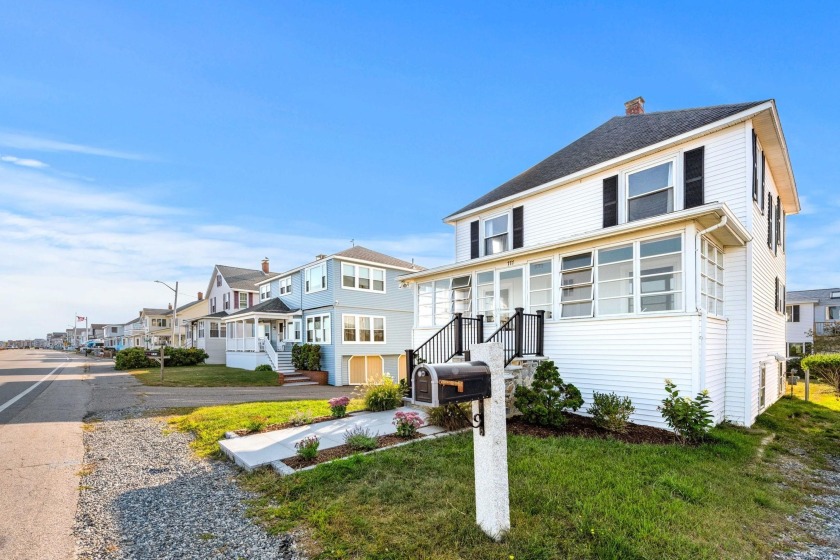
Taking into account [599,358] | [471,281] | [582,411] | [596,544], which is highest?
[471,281]

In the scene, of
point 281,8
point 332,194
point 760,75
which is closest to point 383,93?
point 281,8

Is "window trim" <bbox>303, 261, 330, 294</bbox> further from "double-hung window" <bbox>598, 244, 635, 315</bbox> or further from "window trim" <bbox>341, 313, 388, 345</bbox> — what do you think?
"double-hung window" <bbox>598, 244, 635, 315</bbox>

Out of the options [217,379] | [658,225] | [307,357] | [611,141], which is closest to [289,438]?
[658,225]

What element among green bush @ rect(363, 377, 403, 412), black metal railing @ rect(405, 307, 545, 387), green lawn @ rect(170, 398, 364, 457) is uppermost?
black metal railing @ rect(405, 307, 545, 387)

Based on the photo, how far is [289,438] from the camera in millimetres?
7055

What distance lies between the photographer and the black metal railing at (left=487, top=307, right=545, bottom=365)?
898 cm

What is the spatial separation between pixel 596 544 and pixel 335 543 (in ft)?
7.29

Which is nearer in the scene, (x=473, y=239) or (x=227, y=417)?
(x=227, y=417)

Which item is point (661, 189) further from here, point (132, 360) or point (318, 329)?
point (132, 360)

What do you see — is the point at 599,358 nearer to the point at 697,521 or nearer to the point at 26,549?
the point at 697,521

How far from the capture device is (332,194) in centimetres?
1902

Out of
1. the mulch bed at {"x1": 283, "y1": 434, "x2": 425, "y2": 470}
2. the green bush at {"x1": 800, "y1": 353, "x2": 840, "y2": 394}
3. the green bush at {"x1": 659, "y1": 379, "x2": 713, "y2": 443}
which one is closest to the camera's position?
the mulch bed at {"x1": 283, "y1": 434, "x2": 425, "y2": 470}

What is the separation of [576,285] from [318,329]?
16276 millimetres

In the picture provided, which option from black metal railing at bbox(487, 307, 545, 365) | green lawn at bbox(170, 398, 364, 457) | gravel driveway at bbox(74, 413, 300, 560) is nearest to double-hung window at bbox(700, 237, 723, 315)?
black metal railing at bbox(487, 307, 545, 365)
